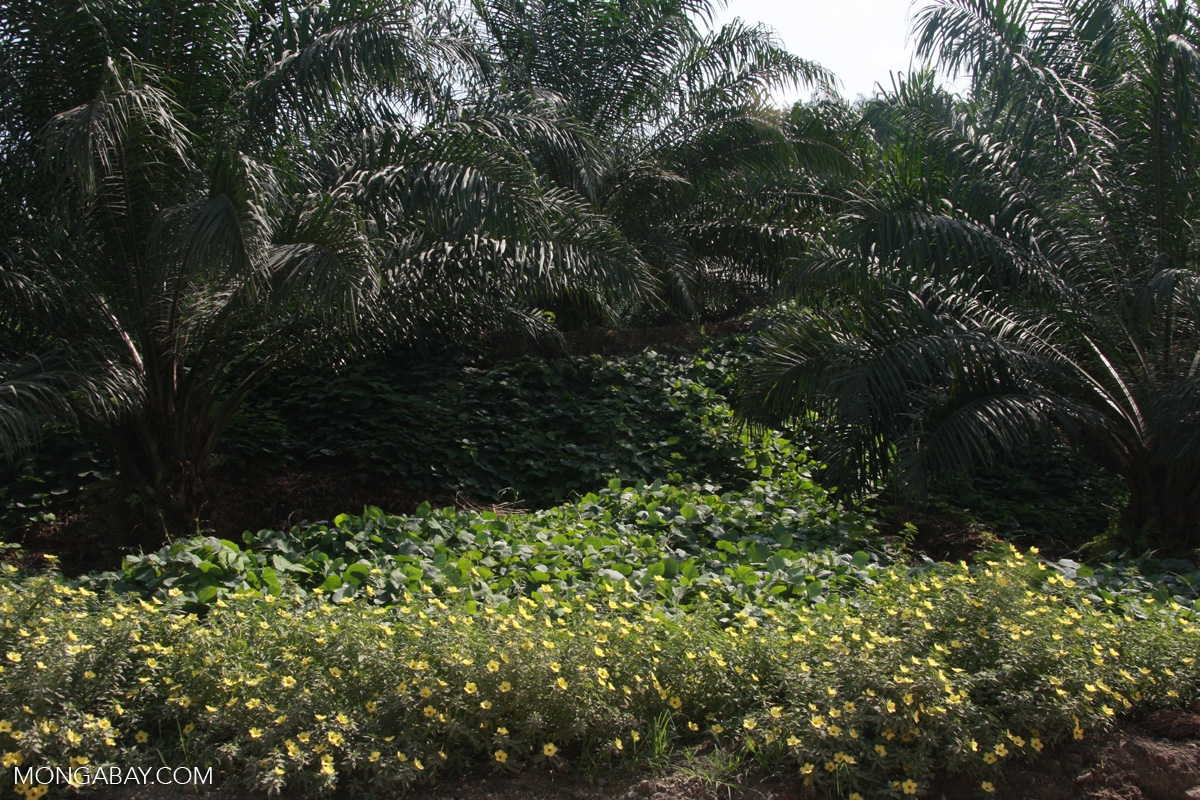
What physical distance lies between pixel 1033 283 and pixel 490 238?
3.79 metres

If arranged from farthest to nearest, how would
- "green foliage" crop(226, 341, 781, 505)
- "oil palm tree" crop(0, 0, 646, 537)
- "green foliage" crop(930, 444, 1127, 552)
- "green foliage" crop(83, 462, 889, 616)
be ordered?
"green foliage" crop(226, 341, 781, 505)
"green foliage" crop(930, 444, 1127, 552)
"oil palm tree" crop(0, 0, 646, 537)
"green foliage" crop(83, 462, 889, 616)

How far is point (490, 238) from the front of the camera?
20.2 ft

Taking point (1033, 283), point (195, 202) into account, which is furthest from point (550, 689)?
point (1033, 283)

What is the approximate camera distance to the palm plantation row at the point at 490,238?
4758mm

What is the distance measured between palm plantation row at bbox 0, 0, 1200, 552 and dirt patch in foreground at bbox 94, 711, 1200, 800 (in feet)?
7.97

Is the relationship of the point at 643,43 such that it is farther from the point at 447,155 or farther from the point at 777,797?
the point at 777,797

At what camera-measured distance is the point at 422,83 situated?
604 centimetres

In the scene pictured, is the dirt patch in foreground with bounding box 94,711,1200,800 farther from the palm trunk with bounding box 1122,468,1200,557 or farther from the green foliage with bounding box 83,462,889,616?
the palm trunk with bounding box 1122,468,1200,557

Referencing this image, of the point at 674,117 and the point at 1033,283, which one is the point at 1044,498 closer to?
the point at 1033,283

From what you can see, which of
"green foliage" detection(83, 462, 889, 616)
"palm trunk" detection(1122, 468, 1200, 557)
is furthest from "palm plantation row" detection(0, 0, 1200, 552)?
"green foliage" detection(83, 462, 889, 616)

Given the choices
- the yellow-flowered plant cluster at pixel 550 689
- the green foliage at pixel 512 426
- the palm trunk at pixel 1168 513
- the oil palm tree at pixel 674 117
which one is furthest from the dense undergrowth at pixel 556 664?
the oil palm tree at pixel 674 117

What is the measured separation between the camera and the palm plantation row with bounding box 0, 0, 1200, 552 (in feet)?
15.6

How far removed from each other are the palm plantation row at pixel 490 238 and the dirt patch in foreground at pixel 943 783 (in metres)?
2.43

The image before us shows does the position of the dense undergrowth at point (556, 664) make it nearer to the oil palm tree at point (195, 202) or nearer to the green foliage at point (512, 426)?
the oil palm tree at point (195, 202)
